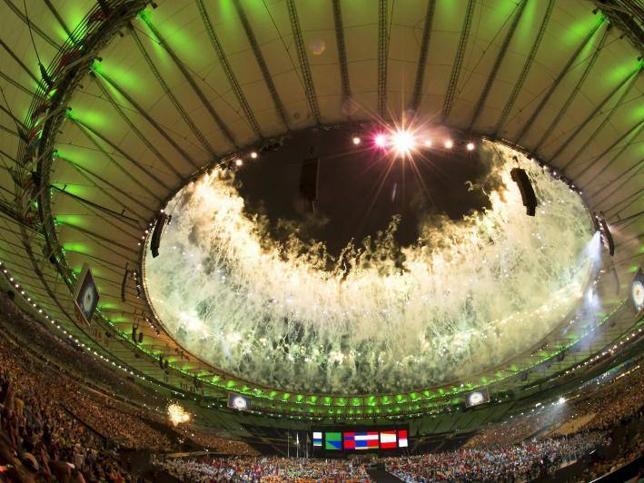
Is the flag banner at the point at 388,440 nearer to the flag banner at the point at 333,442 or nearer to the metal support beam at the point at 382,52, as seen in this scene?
the flag banner at the point at 333,442

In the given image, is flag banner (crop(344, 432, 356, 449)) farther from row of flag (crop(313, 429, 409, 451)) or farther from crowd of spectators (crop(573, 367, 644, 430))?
crowd of spectators (crop(573, 367, 644, 430))

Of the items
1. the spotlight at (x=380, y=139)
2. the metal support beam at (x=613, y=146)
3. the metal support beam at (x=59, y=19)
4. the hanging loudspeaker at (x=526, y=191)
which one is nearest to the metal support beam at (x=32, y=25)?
the metal support beam at (x=59, y=19)

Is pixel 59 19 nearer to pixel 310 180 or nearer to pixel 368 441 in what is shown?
pixel 310 180

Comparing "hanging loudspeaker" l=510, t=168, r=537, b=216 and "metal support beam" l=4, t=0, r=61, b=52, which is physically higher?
"metal support beam" l=4, t=0, r=61, b=52

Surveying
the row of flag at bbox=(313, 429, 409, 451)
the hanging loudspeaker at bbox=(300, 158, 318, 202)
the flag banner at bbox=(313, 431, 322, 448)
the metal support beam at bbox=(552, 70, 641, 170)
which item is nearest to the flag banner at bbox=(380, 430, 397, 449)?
the row of flag at bbox=(313, 429, 409, 451)

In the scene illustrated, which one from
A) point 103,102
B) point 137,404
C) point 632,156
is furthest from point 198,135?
point 137,404

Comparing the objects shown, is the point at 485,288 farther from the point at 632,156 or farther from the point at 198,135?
the point at 198,135

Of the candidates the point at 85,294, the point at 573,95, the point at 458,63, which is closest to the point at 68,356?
the point at 85,294
